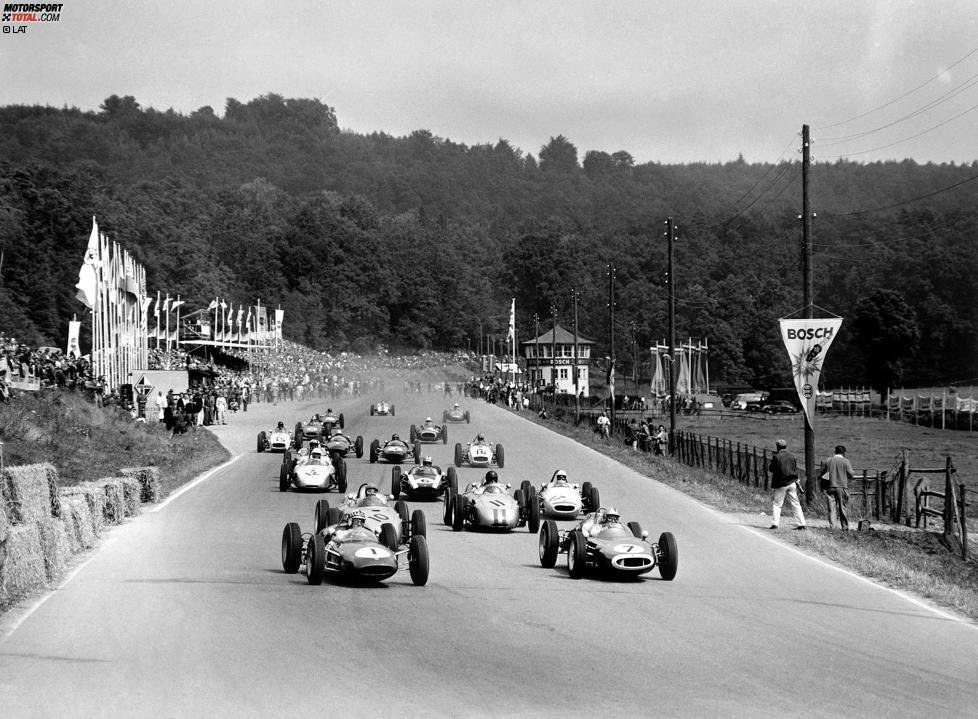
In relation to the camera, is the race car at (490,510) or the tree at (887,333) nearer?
the race car at (490,510)

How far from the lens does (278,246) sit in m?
193

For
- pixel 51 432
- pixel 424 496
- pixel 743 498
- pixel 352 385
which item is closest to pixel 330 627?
pixel 424 496

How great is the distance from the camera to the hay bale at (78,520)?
21141 millimetres

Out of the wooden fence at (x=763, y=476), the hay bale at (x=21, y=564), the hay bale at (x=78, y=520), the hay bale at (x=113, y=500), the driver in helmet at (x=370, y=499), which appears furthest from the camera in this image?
the wooden fence at (x=763, y=476)

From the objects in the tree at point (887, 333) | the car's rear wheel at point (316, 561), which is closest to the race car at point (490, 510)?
the car's rear wheel at point (316, 561)

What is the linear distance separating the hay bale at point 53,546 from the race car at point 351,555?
137 inches

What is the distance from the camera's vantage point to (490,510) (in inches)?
997

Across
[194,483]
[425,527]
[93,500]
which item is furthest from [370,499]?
[194,483]

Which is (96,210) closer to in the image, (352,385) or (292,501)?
(352,385)

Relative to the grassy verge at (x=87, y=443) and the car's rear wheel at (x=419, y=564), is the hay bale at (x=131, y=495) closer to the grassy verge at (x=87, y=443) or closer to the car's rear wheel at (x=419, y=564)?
the grassy verge at (x=87, y=443)

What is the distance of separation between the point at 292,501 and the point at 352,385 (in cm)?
9212

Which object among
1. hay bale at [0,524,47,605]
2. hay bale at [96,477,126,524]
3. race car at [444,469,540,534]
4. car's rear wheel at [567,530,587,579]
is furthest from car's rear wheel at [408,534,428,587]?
hay bale at [96,477,126,524]

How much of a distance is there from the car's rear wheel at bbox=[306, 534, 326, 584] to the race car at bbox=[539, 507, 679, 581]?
3985mm

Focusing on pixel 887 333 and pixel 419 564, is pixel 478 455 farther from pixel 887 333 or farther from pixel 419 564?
pixel 887 333
